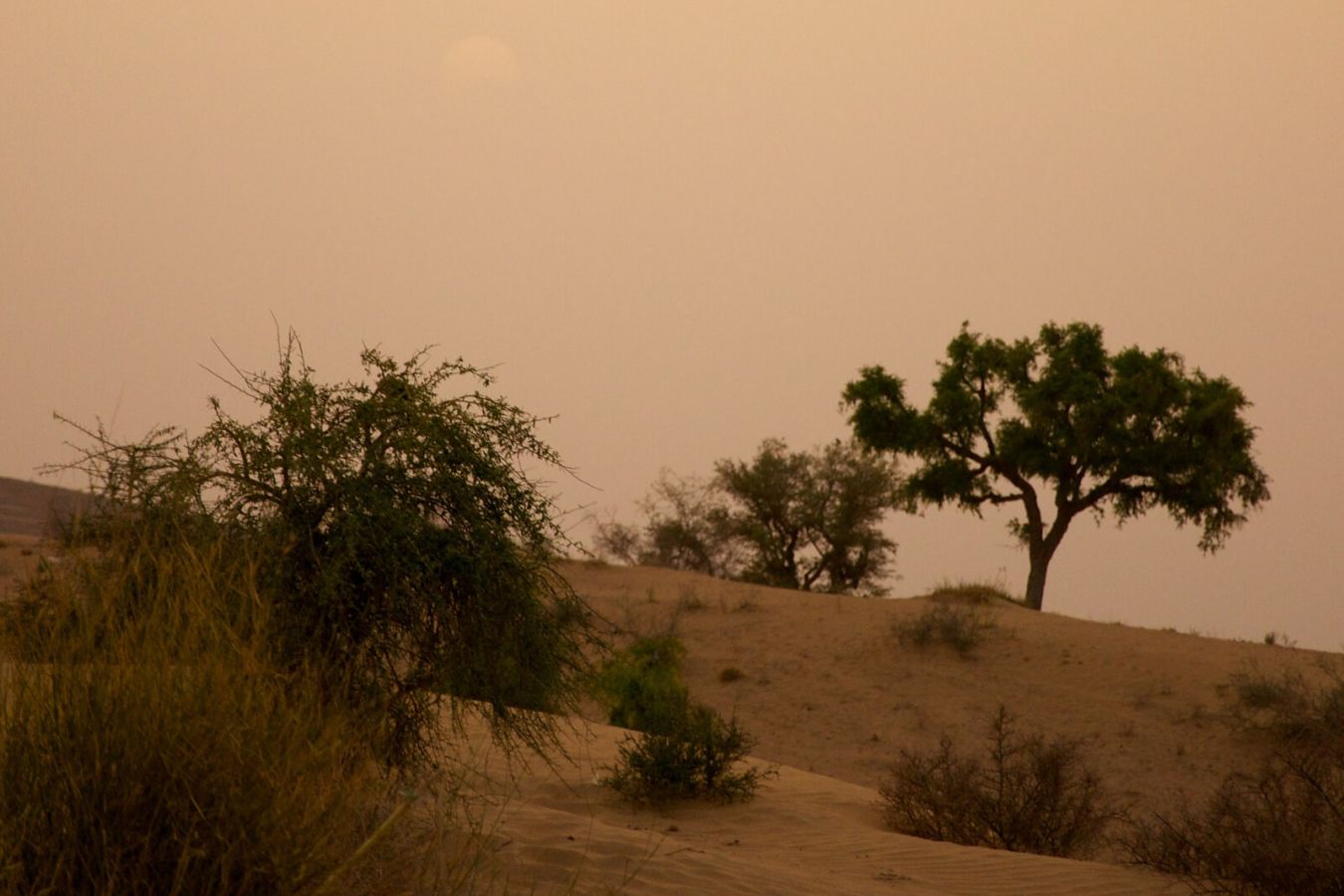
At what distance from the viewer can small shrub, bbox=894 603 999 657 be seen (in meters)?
24.2

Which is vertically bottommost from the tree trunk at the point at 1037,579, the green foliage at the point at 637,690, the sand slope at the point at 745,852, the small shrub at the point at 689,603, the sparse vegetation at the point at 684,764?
the sand slope at the point at 745,852

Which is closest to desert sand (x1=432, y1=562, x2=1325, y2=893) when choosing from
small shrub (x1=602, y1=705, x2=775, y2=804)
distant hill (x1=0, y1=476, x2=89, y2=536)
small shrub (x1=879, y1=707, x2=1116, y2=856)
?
small shrub (x1=602, y1=705, x2=775, y2=804)

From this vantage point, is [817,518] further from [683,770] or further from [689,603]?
[683,770]

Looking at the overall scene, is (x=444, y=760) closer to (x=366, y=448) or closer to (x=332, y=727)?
(x=366, y=448)

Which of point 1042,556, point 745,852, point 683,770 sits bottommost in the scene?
point 745,852

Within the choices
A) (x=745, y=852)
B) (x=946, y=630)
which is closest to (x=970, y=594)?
(x=946, y=630)

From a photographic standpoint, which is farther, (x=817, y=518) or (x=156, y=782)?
(x=817, y=518)

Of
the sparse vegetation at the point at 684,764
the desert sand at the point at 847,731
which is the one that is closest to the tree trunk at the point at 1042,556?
the desert sand at the point at 847,731

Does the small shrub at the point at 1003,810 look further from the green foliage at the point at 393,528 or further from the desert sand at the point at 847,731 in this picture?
the green foliage at the point at 393,528

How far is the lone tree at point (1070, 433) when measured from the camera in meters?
32.2

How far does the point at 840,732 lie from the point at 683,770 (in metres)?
9.33

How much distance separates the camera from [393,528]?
816 cm

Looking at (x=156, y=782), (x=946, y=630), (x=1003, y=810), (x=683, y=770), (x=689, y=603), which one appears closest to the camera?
(x=156, y=782)

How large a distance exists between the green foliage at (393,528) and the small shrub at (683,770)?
12.1 ft
